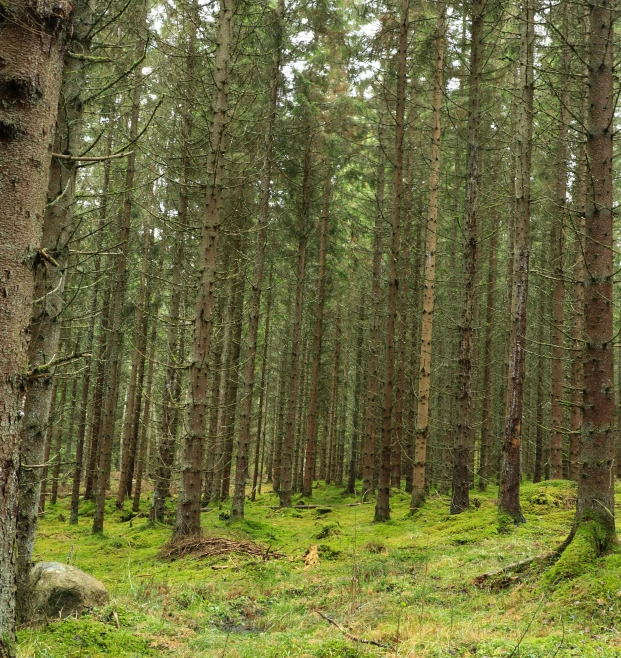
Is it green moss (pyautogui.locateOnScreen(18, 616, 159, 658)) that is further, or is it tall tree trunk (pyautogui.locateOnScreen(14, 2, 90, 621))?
tall tree trunk (pyautogui.locateOnScreen(14, 2, 90, 621))

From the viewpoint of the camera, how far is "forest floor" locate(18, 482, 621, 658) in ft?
13.2

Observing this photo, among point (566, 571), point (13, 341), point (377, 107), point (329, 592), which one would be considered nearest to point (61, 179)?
point (13, 341)

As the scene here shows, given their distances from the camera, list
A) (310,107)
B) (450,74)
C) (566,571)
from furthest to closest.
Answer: (310,107), (450,74), (566,571)

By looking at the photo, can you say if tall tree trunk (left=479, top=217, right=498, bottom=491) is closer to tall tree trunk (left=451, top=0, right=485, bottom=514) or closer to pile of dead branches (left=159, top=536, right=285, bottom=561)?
tall tree trunk (left=451, top=0, right=485, bottom=514)

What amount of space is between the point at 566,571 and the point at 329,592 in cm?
291

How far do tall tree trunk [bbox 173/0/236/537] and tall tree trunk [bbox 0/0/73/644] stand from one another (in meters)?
6.64

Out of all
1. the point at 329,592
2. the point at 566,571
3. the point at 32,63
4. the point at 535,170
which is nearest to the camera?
the point at 32,63

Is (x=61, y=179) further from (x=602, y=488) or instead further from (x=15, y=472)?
(x=602, y=488)

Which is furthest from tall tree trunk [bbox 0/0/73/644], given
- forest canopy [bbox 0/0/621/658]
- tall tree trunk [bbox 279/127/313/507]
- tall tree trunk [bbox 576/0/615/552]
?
tall tree trunk [bbox 279/127/313/507]

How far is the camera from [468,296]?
38.4 feet

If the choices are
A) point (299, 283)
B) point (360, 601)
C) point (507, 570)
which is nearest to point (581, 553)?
point (507, 570)

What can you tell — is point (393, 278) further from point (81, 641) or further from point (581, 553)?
point (81, 641)

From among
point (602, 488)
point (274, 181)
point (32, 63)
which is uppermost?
point (274, 181)

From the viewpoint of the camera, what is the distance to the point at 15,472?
222 centimetres
